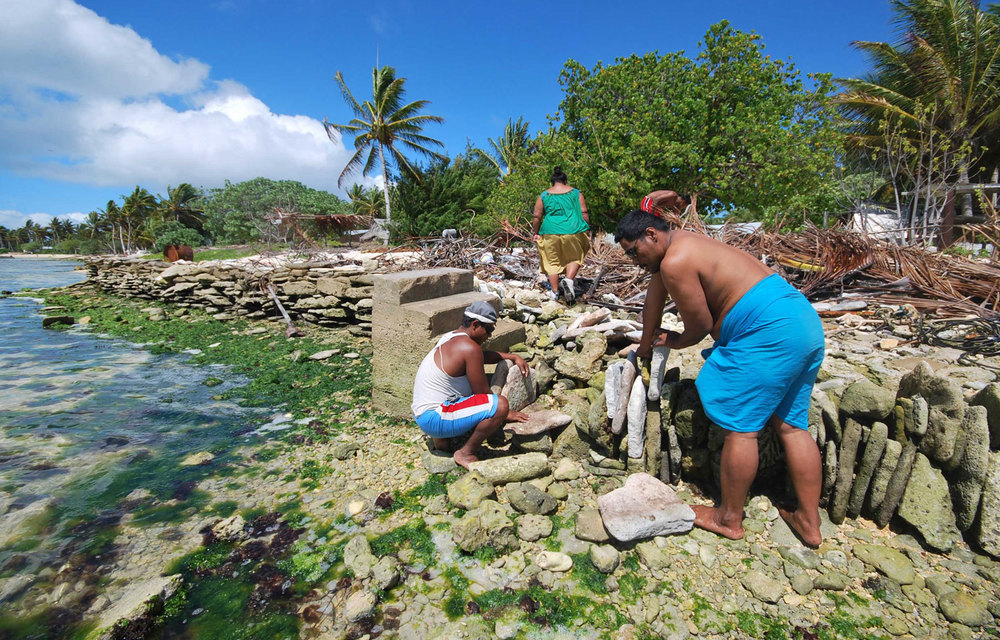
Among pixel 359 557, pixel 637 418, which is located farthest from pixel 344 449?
pixel 637 418

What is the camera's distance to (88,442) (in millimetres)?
3953

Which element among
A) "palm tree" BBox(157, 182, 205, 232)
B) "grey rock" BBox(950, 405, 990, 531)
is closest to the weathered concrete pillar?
"grey rock" BBox(950, 405, 990, 531)

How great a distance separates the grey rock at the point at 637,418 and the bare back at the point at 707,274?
691mm

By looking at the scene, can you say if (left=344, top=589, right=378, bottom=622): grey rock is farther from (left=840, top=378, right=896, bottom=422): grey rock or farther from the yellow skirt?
the yellow skirt

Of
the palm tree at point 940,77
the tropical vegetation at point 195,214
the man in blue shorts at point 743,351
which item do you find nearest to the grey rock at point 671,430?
the man in blue shorts at point 743,351

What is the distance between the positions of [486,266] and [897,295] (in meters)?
5.65

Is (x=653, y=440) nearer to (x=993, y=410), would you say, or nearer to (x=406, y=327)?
(x=993, y=410)

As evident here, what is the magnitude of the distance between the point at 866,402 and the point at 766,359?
2.79 feet

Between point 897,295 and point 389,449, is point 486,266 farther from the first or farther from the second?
point 897,295

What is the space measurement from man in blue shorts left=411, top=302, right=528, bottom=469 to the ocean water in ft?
6.20

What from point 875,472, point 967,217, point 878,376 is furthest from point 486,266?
point 967,217

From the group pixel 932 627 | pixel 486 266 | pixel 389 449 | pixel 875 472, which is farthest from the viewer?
pixel 486 266

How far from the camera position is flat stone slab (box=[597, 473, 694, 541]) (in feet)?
7.61

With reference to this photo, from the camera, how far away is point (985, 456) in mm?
2076
